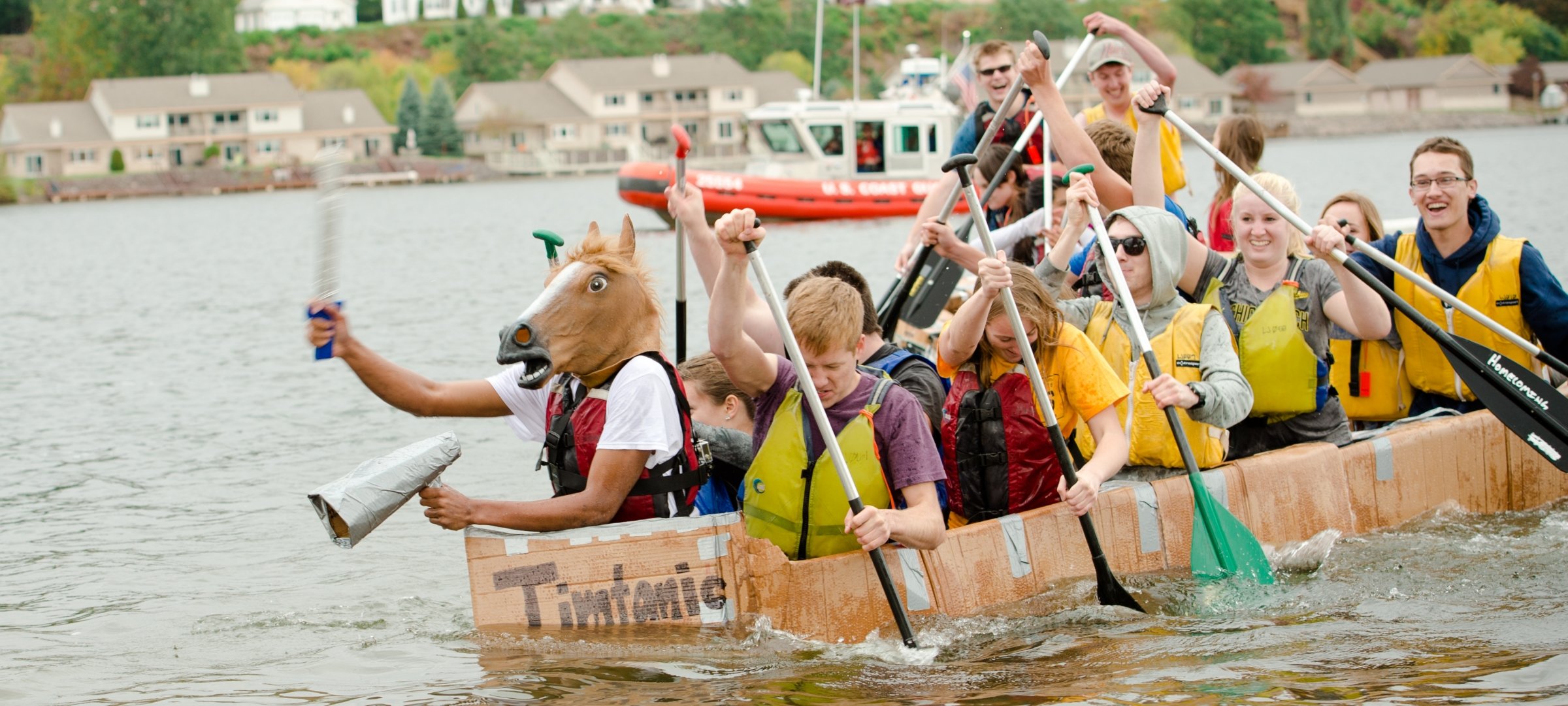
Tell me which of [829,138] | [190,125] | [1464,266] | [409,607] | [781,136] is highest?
[190,125]

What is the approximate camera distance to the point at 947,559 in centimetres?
582

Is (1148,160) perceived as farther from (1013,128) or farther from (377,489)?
(377,489)

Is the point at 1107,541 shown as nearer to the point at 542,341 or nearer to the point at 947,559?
the point at 947,559

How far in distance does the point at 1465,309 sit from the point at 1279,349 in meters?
0.90

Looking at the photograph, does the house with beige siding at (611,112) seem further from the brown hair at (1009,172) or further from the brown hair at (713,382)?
the brown hair at (713,382)

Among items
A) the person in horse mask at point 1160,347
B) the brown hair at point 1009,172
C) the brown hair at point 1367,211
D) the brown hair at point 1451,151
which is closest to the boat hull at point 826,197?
the brown hair at point 1009,172

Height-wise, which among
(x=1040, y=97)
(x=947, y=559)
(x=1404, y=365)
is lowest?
(x=947, y=559)

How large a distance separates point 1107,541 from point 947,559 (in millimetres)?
903

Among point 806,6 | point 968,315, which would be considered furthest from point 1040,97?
point 806,6

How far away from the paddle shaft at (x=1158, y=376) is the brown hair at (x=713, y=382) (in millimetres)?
1522

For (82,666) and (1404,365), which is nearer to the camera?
(82,666)

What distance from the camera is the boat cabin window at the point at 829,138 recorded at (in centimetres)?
3562

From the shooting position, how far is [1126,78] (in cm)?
853

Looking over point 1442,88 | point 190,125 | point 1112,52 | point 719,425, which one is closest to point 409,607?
point 719,425
